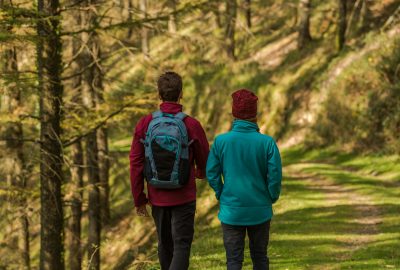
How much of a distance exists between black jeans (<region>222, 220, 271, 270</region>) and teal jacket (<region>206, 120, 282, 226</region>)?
0.09 meters

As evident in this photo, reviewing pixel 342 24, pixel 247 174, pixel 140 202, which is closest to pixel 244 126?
pixel 247 174

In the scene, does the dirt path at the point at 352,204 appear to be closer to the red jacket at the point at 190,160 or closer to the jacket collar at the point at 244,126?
the red jacket at the point at 190,160

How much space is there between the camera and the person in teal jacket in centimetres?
570

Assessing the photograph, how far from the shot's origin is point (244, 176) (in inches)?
226

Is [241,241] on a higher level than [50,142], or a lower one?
lower

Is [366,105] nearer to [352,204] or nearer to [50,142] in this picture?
[352,204]

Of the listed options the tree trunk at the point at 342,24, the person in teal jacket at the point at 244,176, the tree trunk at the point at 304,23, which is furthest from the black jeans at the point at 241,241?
the tree trunk at the point at 304,23

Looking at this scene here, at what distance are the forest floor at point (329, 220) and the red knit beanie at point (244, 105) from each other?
3.61 meters

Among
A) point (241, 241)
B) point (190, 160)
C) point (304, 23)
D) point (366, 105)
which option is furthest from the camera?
point (304, 23)

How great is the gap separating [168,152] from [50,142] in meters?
5.04

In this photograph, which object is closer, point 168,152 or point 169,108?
point 168,152

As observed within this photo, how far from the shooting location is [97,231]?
17.0m

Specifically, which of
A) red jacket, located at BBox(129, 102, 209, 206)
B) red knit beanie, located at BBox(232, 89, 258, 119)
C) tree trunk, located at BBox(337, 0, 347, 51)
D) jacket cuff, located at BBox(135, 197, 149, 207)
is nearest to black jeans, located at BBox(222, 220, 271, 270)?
red jacket, located at BBox(129, 102, 209, 206)

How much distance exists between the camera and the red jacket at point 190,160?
19.4 ft
